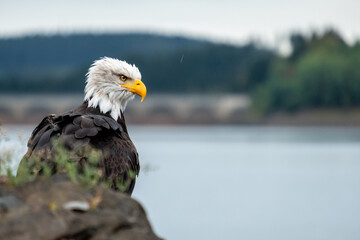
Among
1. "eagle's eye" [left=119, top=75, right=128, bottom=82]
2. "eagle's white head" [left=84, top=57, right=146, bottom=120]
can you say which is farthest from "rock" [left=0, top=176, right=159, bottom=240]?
"eagle's eye" [left=119, top=75, right=128, bottom=82]

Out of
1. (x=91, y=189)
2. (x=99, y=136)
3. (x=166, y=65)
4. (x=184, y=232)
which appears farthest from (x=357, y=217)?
(x=166, y=65)

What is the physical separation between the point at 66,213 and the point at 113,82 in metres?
3.85

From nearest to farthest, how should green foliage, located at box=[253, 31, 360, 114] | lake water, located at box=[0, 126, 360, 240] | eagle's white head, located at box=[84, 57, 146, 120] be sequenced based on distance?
eagle's white head, located at box=[84, 57, 146, 120] → lake water, located at box=[0, 126, 360, 240] → green foliage, located at box=[253, 31, 360, 114]

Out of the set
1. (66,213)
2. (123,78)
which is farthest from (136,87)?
(66,213)

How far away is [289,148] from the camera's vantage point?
198ft

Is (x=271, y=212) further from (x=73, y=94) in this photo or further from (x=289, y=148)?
(x=73, y=94)

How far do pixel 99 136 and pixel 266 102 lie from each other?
98771 millimetres

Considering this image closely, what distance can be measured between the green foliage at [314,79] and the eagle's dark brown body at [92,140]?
9030cm

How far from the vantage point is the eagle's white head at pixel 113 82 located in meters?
6.87

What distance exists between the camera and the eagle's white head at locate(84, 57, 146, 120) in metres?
6.87

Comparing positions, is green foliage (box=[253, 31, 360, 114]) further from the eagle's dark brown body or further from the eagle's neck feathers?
the eagle's dark brown body

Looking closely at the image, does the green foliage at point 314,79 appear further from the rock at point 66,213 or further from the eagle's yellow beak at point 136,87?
the rock at point 66,213

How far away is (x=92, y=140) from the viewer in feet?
18.8

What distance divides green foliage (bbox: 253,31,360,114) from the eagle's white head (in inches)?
3515
